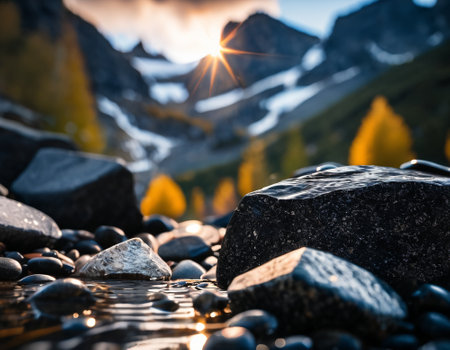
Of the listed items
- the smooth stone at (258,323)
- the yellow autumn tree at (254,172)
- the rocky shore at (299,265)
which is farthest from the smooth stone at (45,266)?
the yellow autumn tree at (254,172)

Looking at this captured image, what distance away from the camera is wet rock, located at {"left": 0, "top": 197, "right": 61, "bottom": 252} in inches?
168

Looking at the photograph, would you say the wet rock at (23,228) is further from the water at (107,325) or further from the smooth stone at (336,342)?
the smooth stone at (336,342)

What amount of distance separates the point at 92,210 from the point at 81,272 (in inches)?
107

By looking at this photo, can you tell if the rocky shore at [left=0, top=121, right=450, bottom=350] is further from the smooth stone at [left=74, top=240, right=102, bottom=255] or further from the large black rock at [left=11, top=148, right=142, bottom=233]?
the large black rock at [left=11, top=148, right=142, bottom=233]

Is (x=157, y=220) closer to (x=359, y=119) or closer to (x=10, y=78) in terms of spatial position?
(x=10, y=78)

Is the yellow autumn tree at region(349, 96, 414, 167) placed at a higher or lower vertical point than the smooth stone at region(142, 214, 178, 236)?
Answer: higher

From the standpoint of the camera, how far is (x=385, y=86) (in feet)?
320

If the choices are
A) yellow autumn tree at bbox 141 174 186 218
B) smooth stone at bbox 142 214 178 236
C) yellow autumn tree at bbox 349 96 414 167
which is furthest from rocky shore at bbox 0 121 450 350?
yellow autumn tree at bbox 349 96 414 167

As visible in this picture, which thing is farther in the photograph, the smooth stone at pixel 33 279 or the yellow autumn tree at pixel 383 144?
the yellow autumn tree at pixel 383 144

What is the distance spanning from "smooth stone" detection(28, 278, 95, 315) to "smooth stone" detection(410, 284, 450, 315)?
2458 millimetres

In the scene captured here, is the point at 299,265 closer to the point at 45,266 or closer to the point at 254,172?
the point at 45,266

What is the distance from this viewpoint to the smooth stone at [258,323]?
2.08 m

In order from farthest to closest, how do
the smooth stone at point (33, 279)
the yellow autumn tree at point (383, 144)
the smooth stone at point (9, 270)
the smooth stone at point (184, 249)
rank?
the yellow autumn tree at point (383, 144), the smooth stone at point (184, 249), the smooth stone at point (9, 270), the smooth stone at point (33, 279)

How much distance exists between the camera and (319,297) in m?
2.12
